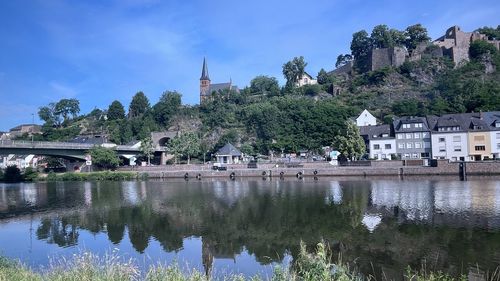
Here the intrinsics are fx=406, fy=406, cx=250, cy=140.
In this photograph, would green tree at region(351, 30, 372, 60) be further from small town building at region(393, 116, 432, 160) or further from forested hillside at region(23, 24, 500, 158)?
small town building at region(393, 116, 432, 160)

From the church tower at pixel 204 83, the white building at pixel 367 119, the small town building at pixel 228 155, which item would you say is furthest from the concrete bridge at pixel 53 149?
the church tower at pixel 204 83

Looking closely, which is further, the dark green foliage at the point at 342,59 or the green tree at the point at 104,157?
the dark green foliage at the point at 342,59

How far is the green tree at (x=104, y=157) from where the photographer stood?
81562 mm

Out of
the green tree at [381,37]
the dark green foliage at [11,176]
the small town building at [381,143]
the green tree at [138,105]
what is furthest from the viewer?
the green tree at [138,105]

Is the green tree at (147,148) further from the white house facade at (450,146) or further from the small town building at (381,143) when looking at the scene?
the white house facade at (450,146)

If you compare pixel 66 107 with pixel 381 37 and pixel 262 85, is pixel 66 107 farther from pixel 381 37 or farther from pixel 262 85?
pixel 381 37

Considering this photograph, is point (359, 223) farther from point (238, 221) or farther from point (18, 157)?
point (18, 157)

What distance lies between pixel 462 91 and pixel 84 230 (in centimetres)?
8782

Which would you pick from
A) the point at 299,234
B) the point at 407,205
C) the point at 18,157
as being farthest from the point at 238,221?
the point at 18,157

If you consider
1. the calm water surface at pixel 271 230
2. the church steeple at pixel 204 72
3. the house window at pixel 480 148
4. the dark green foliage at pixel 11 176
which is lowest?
the calm water surface at pixel 271 230

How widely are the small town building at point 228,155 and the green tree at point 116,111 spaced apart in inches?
2656

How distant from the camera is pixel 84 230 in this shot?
26.0 m

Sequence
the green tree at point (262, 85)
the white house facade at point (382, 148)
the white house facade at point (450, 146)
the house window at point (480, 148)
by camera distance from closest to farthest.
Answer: the house window at point (480, 148), the white house facade at point (450, 146), the white house facade at point (382, 148), the green tree at point (262, 85)

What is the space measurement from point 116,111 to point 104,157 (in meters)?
63.5
